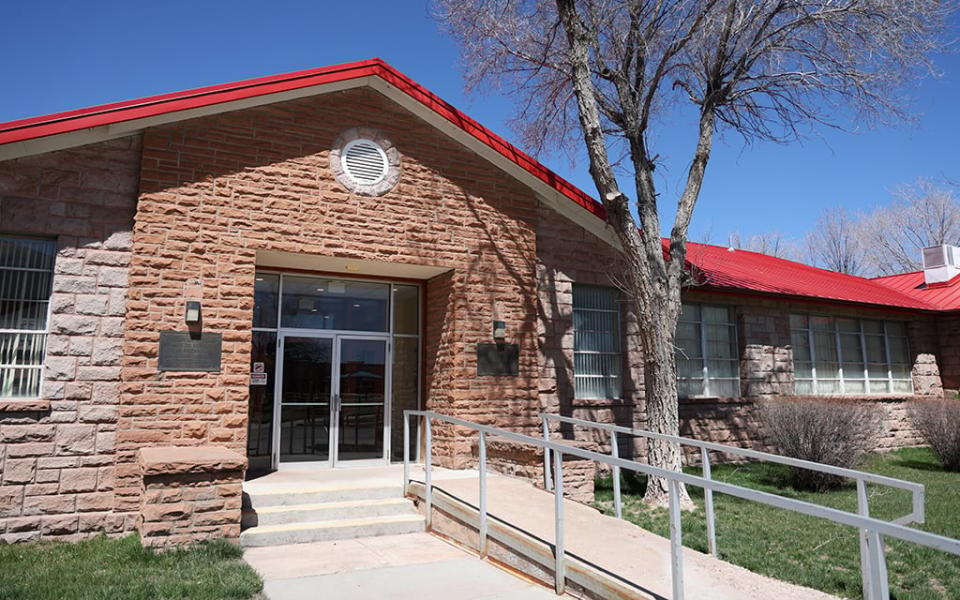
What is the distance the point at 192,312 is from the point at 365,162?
305 cm

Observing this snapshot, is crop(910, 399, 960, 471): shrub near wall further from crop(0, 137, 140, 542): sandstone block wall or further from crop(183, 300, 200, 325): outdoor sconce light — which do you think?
crop(0, 137, 140, 542): sandstone block wall

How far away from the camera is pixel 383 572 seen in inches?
234

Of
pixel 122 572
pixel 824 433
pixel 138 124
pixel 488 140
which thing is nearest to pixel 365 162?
pixel 488 140

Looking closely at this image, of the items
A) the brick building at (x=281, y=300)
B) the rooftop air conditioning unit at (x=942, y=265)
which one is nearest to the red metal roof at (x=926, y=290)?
the rooftop air conditioning unit at (x=942, y=265)

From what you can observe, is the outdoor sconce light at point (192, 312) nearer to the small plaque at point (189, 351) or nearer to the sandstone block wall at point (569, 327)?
the small plaque at point (189, 351)

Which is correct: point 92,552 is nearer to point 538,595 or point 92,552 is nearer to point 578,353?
point 538,595

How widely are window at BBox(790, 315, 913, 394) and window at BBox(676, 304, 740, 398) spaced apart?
1944mm

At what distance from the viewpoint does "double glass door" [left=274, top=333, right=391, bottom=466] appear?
381 inches

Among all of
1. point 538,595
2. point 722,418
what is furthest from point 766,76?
point 538,595

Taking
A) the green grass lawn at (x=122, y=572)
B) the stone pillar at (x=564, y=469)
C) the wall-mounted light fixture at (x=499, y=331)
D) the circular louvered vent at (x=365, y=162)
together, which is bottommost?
the green grass lawn at (x=122, y=572)

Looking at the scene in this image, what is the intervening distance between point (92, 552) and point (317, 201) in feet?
15.4

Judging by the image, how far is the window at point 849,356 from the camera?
583 inches

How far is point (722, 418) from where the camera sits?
12.9m

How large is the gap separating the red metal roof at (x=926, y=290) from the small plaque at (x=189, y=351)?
16882 mm
